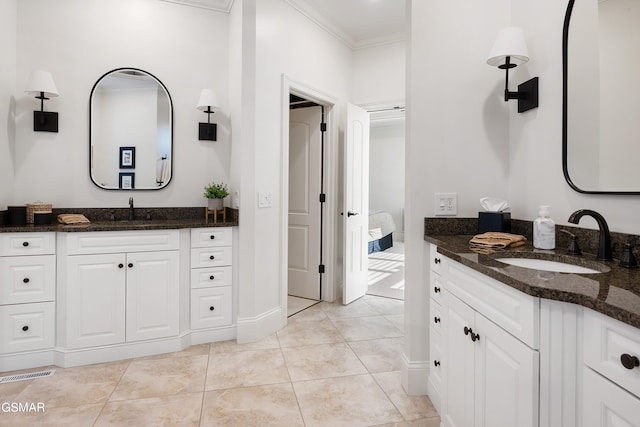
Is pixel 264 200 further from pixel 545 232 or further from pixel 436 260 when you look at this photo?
pixel 545 232

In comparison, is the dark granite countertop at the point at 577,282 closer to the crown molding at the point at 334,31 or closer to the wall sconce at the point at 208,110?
Answer: the wall sconce at the point at 208,110

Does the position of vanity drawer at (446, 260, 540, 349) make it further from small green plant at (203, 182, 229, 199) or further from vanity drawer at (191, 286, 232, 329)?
small green plant at (203, 182, 229, 199)

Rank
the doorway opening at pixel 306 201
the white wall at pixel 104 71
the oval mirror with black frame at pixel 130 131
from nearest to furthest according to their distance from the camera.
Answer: the white wall at pixel 104 71
the oval mirror with black frame at pixel 130 131
the doorway opening at pixel 306 201

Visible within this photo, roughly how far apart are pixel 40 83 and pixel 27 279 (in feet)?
4.53

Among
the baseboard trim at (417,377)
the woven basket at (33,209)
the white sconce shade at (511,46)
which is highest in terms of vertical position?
the white sconce shade at (511,46)

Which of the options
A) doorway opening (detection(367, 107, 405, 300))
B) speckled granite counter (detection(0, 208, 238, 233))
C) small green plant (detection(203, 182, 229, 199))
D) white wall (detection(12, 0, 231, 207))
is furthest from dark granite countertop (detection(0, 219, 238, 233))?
doorway opening (detection(367, 107, 405, 300))

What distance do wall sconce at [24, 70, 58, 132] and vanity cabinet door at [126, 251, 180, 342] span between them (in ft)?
4.02

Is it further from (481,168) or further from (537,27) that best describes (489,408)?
(537,27)

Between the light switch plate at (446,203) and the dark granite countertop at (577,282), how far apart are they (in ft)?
1.91

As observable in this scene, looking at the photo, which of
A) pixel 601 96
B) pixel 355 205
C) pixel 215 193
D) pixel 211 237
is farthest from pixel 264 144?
pixel 601 96

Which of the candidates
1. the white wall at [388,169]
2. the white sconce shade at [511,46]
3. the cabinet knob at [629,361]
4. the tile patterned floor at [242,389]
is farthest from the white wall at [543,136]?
the white wall at [388,169]

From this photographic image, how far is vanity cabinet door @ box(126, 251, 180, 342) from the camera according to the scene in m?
2.48

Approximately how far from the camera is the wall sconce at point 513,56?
1666mm

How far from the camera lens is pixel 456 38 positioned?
200cm
